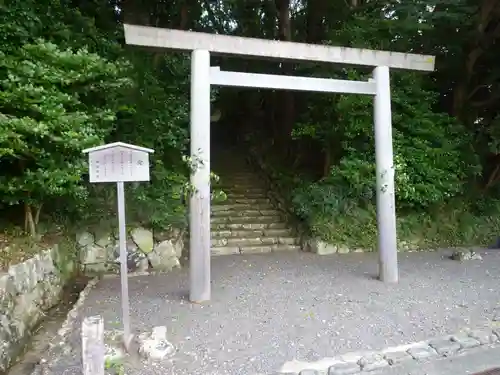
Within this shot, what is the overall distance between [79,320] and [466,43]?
30.9 ft

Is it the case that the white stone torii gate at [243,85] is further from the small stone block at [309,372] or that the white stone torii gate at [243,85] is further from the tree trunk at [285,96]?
the tree trunk at [285,96]

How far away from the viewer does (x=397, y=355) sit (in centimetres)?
330

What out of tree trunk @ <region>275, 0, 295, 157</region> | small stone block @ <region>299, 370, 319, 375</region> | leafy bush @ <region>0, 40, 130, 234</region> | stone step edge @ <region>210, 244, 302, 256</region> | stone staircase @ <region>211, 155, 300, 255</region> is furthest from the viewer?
tree trunk @ <region>275, 0, 295, 157</region>

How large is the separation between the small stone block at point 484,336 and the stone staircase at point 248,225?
14.9ft

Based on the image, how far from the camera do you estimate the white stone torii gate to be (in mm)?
4582

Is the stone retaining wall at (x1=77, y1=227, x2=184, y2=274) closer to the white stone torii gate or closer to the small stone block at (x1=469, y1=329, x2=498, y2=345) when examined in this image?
the white stone torii gate

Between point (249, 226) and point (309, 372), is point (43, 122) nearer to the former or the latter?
point (309, 372)

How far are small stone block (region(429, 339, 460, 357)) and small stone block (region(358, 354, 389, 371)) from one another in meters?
0.57

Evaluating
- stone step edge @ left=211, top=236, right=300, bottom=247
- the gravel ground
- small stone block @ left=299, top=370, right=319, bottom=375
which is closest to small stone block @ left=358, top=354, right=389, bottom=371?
the gravel ground

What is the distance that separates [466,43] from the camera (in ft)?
29.3

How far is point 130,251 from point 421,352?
4.49 meters

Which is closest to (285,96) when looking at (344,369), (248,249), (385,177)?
(248,249)

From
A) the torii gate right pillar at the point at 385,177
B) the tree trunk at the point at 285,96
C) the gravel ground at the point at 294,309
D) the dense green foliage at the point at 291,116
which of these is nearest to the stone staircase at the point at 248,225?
the dense green foliage at the point at 291,116

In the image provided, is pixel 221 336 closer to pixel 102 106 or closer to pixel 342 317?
pixel 342 317
